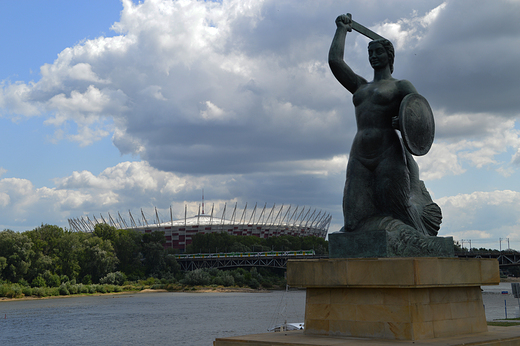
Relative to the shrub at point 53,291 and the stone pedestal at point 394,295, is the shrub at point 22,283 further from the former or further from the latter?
the stone pedestal at point 394,295

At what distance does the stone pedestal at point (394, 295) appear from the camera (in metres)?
8.46

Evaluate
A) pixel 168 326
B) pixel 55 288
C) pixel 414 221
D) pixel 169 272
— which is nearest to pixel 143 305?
pixel 55 288

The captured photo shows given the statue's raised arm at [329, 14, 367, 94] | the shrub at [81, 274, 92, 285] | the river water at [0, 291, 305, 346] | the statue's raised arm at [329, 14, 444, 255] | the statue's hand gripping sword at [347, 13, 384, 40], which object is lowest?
the river water at [0, 291, 305, 346]

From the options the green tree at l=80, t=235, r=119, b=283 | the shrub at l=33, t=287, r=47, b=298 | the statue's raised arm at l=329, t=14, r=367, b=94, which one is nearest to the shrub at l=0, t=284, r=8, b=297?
the shrub at l=33, t=287, r=47, b=298

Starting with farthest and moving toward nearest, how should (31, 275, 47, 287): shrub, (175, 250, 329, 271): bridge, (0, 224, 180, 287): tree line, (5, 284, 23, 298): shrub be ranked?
(175, 250, 329, 271): bridge, (31, 275, 47, 287): shrub, (0, 224, 180, 287): tree line, (5, 284, 23, 298): shrub

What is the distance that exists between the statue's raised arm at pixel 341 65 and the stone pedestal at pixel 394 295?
11.9 feet

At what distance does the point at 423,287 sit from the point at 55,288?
68.2 metres

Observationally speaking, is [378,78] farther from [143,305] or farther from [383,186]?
[143,305]

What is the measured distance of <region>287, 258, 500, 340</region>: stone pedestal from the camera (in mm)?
8461

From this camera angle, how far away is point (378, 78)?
10531 mm

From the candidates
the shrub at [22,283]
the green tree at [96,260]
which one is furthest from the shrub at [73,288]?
the shrub at [22,283]

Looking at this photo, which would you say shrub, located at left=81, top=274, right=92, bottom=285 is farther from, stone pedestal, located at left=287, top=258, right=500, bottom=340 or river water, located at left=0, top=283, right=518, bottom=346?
stone pedestal, located at left=287, top=258, right=500, bottom=340

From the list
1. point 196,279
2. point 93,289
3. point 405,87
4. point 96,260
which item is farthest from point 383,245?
point 196,279

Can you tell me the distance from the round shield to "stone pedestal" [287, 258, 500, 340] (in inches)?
84.4
